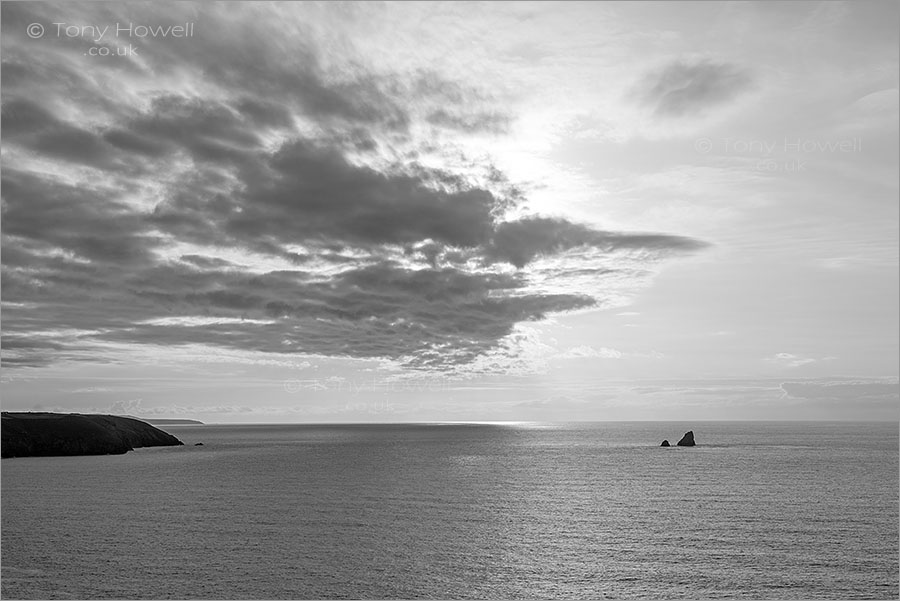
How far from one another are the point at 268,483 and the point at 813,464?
124563mm

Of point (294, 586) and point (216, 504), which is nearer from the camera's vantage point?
point (294, 586)

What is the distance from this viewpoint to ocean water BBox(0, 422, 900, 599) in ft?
158

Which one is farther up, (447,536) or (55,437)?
(55,437)

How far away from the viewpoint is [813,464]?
15088 centimetres

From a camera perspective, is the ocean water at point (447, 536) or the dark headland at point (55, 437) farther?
the dark headland at point (55, 437)

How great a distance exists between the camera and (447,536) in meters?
66.1

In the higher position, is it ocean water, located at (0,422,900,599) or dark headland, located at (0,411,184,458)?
dark headland, located at (0,411,184,458)

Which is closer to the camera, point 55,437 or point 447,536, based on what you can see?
point 447,536

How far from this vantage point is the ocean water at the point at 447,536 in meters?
48.2

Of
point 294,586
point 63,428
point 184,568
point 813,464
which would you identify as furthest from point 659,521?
point 63,428

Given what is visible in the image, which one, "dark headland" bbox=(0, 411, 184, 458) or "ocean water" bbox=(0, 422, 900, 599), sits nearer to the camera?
"ocean water" bbox=(0, 422, 900, 599)

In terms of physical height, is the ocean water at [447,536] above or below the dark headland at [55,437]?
below

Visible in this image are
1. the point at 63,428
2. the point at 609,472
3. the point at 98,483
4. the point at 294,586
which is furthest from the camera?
the point at 63,428

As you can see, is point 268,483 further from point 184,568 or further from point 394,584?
point 394,584
